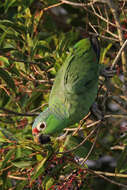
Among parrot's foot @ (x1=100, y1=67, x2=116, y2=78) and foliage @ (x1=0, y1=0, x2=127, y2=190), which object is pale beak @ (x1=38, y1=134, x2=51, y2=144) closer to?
foliage @ (x1=0, y1=0, x2=127, y2=190)

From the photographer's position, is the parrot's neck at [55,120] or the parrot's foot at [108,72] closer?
the parrot's neck at [55,120]

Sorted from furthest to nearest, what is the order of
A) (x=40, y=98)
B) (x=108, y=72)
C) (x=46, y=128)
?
(x=40, y=98)
(x=108, y=72)
(x=46, y=128)

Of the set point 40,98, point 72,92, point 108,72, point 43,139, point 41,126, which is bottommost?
point 43,139

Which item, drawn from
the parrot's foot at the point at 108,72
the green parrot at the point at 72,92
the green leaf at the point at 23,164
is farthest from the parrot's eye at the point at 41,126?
the parrot's foot at the point at 108,72

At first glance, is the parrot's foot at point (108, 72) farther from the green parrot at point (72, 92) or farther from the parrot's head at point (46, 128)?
the parrot's head at point (46, 128)

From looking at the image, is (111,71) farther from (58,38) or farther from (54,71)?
(58,38)

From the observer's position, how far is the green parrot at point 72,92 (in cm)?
289

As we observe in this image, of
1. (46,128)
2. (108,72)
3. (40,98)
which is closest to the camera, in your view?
(46,128)

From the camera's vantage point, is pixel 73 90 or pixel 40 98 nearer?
pixel 73 90

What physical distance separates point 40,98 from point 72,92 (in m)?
1.17

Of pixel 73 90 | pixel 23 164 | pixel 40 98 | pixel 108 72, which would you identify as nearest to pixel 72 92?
pixel 73 90

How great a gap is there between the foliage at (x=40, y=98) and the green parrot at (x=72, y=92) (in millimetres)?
114

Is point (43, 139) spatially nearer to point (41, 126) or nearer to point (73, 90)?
point (41, 126)

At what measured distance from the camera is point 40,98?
4.32 meters
